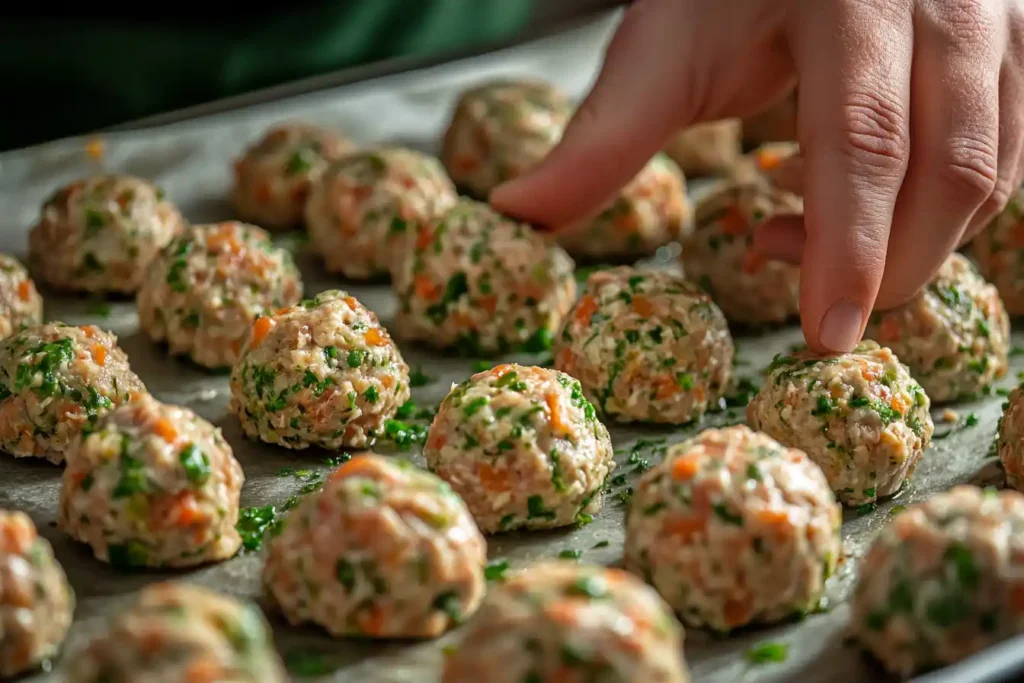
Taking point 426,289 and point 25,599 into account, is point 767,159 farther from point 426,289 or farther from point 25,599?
point 25,599

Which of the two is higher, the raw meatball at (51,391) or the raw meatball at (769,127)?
the raw meatball at (769,127)

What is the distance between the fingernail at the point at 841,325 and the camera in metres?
3.46

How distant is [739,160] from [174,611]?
402cm

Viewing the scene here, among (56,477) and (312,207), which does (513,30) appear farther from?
(56,477)

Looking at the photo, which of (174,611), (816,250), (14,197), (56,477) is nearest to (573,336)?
(816,250)

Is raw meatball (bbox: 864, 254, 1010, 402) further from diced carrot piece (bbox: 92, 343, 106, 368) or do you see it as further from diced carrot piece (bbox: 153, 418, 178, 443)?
diced carrot piece (bbox: 92, 343, 106, 368)

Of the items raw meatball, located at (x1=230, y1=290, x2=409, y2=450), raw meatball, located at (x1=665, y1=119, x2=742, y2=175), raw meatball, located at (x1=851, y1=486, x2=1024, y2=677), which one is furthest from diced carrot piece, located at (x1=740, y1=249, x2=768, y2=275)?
raw meatball, located at (x1=851, y1=486, x2=1024, y2=677)

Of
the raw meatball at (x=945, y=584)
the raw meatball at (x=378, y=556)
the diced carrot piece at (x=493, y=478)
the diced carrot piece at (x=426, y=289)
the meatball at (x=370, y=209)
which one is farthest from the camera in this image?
the meatball at (x=370, y=209)

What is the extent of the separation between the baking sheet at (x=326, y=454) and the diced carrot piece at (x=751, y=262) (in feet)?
0.76

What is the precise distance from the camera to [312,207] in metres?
4.88

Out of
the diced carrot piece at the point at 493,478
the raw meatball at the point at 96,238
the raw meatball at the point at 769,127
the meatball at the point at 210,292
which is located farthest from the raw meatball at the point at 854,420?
the raw meatball at the point at 769,127

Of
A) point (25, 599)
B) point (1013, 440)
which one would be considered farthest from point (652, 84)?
point (25, 599)

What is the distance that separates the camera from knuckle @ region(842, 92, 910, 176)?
343 cm

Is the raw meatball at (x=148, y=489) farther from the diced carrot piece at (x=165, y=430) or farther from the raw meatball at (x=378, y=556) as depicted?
the raw meatball at (x=378, y=556)
